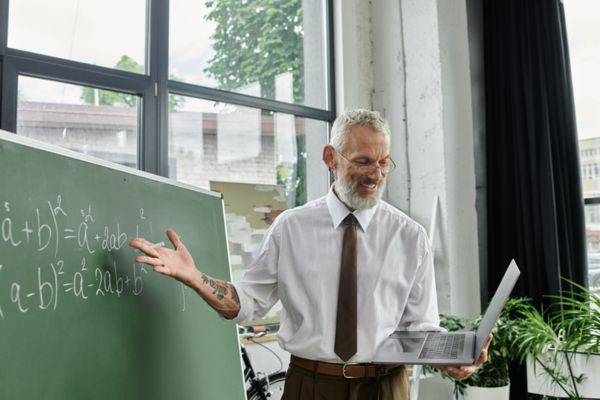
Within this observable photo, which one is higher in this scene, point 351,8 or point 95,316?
point 351,8

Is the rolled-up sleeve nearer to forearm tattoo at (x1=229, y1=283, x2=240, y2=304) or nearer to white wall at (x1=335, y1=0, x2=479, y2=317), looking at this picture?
forearm tattoo at (x1=229, y1=283, x2=240, y2=304)

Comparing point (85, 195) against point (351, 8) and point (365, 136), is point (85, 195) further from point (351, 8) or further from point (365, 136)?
point (351, 8)

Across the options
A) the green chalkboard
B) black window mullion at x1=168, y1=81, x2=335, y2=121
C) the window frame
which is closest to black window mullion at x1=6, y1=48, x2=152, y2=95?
the window frame

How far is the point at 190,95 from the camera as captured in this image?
10.1 feet

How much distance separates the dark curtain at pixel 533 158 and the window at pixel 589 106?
10 cm

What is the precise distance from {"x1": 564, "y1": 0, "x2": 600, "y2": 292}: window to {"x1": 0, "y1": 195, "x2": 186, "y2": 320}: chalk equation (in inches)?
122

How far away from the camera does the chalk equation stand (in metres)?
0.95

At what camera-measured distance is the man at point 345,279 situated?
1542 mm

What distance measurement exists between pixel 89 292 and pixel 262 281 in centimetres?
61

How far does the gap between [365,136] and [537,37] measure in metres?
2.51

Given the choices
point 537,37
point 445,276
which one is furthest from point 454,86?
point 445,276

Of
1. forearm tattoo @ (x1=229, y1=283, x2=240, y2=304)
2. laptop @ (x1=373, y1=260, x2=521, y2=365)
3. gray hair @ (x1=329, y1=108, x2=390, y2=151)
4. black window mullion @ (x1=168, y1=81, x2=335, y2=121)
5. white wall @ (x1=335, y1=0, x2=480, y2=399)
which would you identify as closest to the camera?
laptop @ (x1=373, y1=260, x2=521, y2=365)

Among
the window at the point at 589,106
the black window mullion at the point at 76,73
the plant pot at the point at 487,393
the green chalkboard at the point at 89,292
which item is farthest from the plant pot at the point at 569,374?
the black window mullion at the point at 76,73

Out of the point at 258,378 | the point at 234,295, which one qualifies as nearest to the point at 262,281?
the point at 234,295
